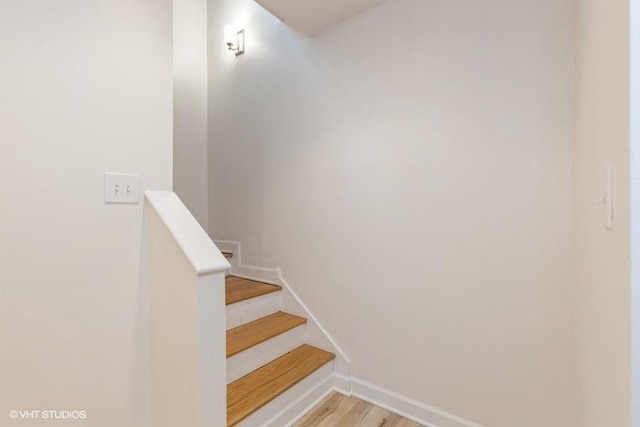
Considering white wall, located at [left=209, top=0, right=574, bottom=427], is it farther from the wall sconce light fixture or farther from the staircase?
the wall sconce light fixture

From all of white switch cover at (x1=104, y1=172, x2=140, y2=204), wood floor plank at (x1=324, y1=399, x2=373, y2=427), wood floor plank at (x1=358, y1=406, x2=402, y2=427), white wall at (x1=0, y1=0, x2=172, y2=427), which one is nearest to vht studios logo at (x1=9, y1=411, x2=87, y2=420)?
white wall at (x1=0, y1=0, x2=172, y2=427)

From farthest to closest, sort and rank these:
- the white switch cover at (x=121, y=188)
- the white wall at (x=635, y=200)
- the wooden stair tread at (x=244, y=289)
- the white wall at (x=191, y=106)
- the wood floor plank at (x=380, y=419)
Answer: the white wall at (x=191, y=106), the wooden stair tread at (x=244, y=289), the wood floor plank at (x=380, y=419), the white switch cover at (x=121, y=188), the white wall at (x=635, y=200)

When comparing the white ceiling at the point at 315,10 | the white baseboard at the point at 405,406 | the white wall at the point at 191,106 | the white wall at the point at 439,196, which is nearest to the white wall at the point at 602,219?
the white wall at the point at 439,196

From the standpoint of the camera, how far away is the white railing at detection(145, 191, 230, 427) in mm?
1006

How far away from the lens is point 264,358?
181cm

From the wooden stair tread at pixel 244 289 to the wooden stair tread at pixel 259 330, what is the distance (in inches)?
7.3

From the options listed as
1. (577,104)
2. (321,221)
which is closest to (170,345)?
(321,221)

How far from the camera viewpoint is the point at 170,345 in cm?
117

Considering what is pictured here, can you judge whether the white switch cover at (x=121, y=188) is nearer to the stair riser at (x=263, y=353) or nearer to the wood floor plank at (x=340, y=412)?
the stair riser at (x=263, y=353)

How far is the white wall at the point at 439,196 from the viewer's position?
127 centimetres

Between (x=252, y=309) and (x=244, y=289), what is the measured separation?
0.64ft

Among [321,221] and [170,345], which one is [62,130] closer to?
[170,345]

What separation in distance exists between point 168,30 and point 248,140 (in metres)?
1.20

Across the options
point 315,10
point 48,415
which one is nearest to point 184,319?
point 48,415
